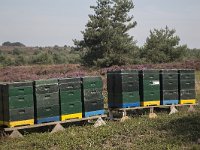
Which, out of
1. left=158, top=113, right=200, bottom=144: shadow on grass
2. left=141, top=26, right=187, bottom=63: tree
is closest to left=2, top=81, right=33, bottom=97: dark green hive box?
left=158, top=113, right=200, bottom=144: shadow on grass

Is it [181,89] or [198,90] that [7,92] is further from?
[198,90]

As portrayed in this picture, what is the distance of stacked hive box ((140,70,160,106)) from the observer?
47.4 feet

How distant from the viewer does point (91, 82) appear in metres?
13.1

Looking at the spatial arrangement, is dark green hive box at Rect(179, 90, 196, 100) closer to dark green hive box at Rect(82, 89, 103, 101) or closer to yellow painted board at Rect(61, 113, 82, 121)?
dark green hive box at Rect(82, 89, 103, 101)

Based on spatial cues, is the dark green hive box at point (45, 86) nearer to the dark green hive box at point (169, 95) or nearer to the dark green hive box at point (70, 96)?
the dark green hive box at point (70, 96)

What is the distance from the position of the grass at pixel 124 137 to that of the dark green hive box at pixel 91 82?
4.43 ft

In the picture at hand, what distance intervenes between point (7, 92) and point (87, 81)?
9.58ft

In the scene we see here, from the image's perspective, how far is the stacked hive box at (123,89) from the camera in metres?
14.0

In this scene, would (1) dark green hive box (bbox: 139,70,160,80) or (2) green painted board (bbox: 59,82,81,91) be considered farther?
(1) dark green hive box (bbox: 139,70,160,80)

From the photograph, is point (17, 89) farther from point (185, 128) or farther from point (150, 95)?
point (150, 95)

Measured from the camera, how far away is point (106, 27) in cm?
4075

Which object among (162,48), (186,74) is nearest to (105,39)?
(162,48)

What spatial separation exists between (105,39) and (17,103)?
30.4m

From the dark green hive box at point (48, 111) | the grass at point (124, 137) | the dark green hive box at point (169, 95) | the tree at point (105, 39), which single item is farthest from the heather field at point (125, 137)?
the tree at point (105, 39)
